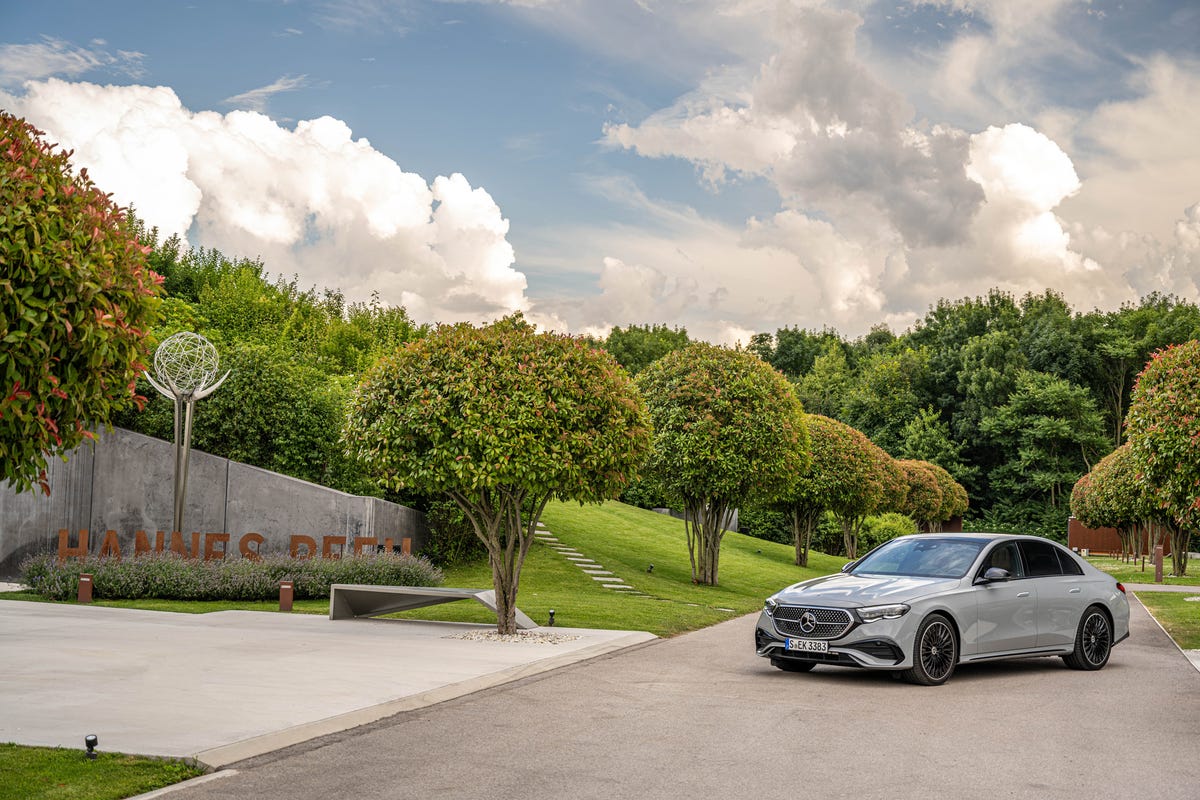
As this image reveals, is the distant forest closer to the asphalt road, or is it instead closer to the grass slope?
the grass slope

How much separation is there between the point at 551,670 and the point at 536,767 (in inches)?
205

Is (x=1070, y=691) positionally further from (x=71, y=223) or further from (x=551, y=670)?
(x=71, y=223)

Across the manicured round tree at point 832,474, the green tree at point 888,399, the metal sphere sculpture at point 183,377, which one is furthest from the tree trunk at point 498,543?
the green tree at point 888,399

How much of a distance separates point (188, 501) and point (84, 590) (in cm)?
634

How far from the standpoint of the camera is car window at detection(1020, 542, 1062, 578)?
1315 centimetres

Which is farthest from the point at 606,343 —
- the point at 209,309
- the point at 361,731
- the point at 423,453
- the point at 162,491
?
the point at 361,731

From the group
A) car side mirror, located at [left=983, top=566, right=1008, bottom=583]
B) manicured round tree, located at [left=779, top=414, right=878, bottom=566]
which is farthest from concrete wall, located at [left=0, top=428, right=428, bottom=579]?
manicured round tree, located at [left=779, top=414, right=878, bottom=566]

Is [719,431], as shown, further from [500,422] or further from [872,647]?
[872,647]

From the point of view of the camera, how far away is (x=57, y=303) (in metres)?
6.68

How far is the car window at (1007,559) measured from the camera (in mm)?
12844

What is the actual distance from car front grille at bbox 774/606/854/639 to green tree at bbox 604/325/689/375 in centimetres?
7672

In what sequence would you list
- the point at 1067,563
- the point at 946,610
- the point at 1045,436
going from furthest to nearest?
the point at 1045,436 → the point at 1067,563 → the point at 946,610

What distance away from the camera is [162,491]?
81.9ft

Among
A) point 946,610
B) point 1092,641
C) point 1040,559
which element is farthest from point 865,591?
point 1092,641
